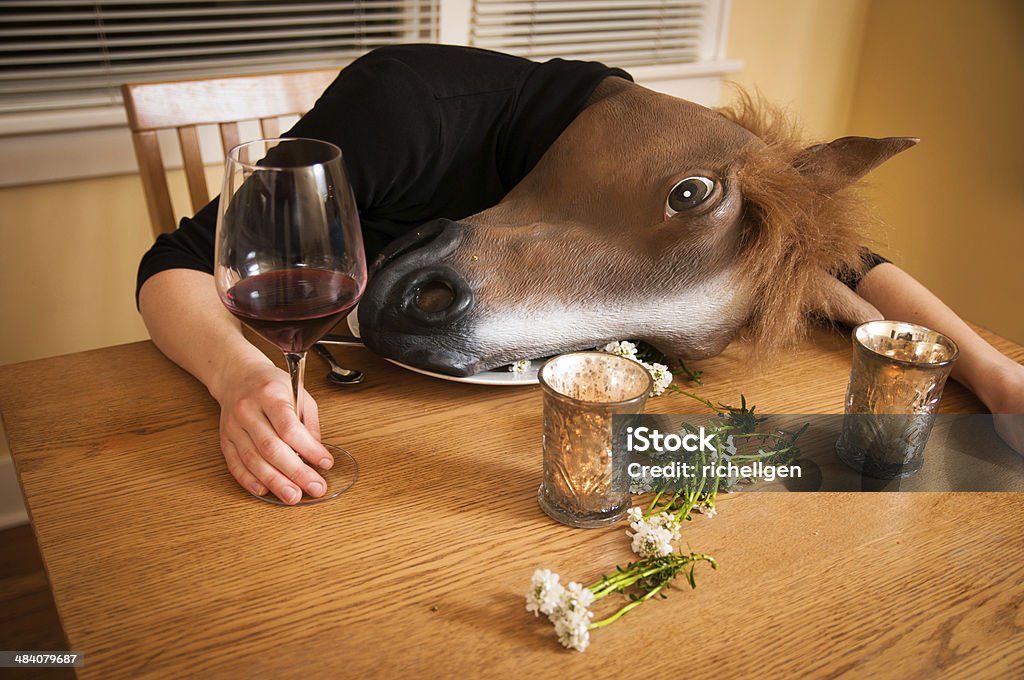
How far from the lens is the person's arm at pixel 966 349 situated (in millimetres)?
877

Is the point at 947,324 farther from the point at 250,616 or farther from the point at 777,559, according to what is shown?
the point at 250,616

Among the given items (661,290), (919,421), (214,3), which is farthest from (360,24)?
(919,421)

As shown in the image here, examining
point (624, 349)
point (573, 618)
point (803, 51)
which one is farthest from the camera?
point (803, 51)

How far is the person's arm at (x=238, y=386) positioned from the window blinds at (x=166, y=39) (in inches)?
36.0

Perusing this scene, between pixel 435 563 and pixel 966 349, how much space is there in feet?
2.11

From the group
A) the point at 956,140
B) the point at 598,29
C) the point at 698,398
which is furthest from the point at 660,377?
the point at 956,140

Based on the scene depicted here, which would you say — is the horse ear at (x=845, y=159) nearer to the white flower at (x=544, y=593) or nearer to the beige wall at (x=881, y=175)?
the white flower at (x=544, y=593)

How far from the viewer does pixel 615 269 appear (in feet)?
2.83

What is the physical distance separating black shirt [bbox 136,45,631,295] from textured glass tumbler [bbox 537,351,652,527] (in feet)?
1.34

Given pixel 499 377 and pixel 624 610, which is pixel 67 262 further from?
pixel 624 610

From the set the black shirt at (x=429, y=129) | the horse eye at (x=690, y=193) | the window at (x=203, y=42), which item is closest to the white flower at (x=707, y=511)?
the horse eye at (x=690, y=193)

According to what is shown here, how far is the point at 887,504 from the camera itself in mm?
762

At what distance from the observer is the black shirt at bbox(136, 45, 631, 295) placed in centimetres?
103

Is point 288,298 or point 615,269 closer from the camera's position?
point 288,298
